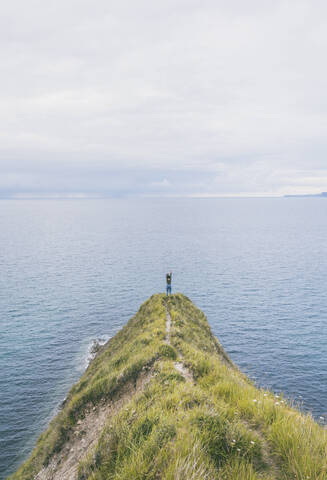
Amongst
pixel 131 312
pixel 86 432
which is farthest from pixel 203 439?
pixel 131 312

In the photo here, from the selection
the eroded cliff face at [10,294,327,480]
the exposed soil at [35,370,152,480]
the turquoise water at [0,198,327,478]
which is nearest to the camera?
the eroded cliff face at [10,294,327,480]

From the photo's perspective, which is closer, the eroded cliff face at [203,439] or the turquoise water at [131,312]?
the eroded cliff face at [203,439]

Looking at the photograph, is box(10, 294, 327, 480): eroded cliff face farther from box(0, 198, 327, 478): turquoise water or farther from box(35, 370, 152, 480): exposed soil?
box(0, 198, 327, 478): turquoise water

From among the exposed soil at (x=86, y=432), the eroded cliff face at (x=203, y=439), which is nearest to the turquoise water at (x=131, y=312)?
the eroded cliff face at (x=203, y=439)

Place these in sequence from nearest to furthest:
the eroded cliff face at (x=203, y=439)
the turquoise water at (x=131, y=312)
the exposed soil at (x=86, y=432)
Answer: the eroded cliff face at (x=203, y=439), the exposed soil at (x=86, y=432), the turquoise water at (x=131, y=312)

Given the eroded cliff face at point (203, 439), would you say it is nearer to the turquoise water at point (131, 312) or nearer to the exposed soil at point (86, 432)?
the exposed soil at point (86, 432)

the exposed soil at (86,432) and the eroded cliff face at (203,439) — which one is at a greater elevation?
the eroded cliff face at (203,439)

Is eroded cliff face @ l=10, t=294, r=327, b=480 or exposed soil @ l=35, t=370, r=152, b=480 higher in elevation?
eroded cliff face @ l=10, t=294, r=327, b=480

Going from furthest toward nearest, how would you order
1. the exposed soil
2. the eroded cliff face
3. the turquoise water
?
the turquoise water → the exposed soil → the eroded cliff face

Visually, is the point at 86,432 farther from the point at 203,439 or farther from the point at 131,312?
the point at 131,312

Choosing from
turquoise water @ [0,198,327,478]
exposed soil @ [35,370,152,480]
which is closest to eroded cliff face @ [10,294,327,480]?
exposed soil @ [35,370,152,480]

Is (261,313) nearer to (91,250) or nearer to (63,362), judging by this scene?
(63,362)

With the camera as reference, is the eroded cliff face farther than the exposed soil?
No

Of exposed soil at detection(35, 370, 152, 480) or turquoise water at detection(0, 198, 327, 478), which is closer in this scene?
exposed soil at detection(35, 370, 152, 480)
